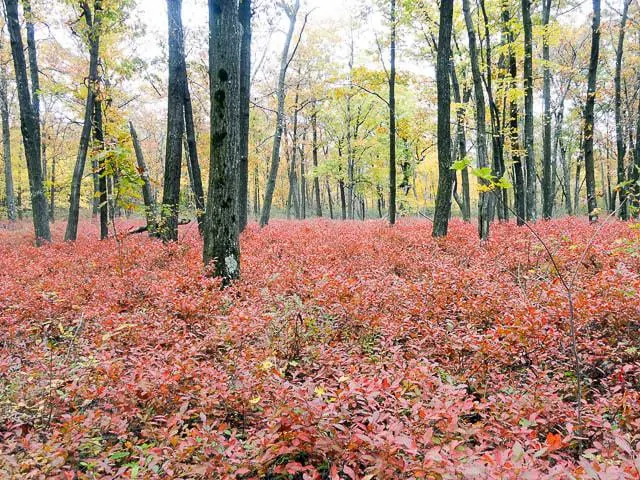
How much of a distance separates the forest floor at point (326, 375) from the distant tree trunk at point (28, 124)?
6026mm

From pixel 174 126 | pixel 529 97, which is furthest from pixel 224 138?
pixel 529 97

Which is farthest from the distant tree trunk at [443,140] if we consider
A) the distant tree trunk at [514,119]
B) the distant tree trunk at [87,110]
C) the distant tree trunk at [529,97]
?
the distant tree trunk at [87,110]

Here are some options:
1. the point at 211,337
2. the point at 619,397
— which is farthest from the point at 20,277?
the point at 619,397

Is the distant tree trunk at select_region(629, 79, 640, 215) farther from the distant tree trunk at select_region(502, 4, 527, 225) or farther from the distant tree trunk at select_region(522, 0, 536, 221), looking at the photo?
the distant tree trunk at select_region(502, 4, 527, 225)

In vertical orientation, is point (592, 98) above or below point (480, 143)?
above

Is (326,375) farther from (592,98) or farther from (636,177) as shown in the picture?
(636,177)

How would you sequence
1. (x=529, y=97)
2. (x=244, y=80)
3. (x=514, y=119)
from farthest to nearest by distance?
1. (x=514, y=119)
2. (x=529, y=97)
3. (x=244, y=80)

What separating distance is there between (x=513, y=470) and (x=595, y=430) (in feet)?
5.30

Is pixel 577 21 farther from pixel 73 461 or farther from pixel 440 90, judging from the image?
pixel 73 461

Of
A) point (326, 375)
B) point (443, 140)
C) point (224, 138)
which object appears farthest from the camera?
point (443, 140)

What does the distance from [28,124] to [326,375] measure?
45.7ft

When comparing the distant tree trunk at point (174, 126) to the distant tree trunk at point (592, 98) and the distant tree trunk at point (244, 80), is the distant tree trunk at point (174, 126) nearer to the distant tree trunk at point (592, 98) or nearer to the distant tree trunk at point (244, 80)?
the distant tree trunk at point (244, 80)

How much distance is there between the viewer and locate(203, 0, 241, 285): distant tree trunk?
6.67 metres

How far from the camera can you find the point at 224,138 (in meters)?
6.79
